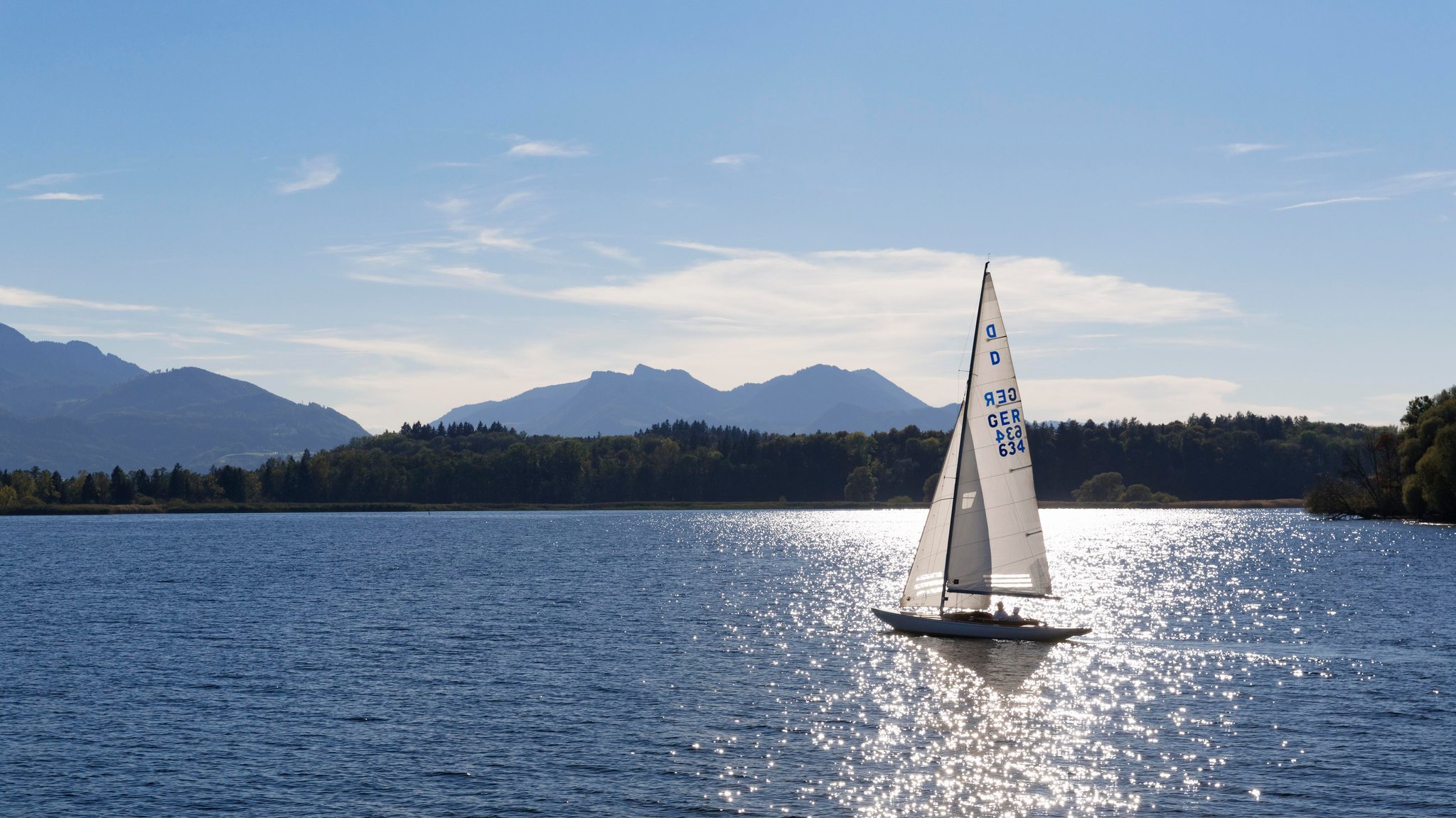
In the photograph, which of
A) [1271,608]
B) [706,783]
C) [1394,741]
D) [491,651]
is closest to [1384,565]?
[1271,608]

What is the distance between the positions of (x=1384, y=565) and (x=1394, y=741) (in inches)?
3749

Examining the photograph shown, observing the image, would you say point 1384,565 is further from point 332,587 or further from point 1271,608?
point 332,587

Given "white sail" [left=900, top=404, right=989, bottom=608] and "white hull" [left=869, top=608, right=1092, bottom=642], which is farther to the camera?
"white sail" [left=900, top=404, right=989, bottom=608]

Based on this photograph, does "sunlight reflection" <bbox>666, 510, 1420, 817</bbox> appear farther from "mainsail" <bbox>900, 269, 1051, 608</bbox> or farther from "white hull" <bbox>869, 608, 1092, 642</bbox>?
"mainsail" <bbox>900, 269, 1051, 608</bbox>

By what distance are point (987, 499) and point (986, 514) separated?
0.87 metres

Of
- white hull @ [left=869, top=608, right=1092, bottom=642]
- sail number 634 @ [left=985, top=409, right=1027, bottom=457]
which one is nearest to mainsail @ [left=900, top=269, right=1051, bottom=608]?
sail number 634 @ [left=985, top=409, right=1027, bottom=457]

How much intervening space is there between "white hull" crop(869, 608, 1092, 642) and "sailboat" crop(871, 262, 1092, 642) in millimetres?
76

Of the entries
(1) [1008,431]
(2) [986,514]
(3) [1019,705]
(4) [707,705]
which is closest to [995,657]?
(2) [986,514]

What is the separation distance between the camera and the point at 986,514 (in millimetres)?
67188

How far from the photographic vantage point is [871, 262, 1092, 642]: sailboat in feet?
Result: 213

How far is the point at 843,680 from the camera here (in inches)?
2299

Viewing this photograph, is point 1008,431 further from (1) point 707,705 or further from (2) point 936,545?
(1) point 707,705

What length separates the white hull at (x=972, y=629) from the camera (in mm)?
67312

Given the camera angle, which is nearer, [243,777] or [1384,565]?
[243,777]
